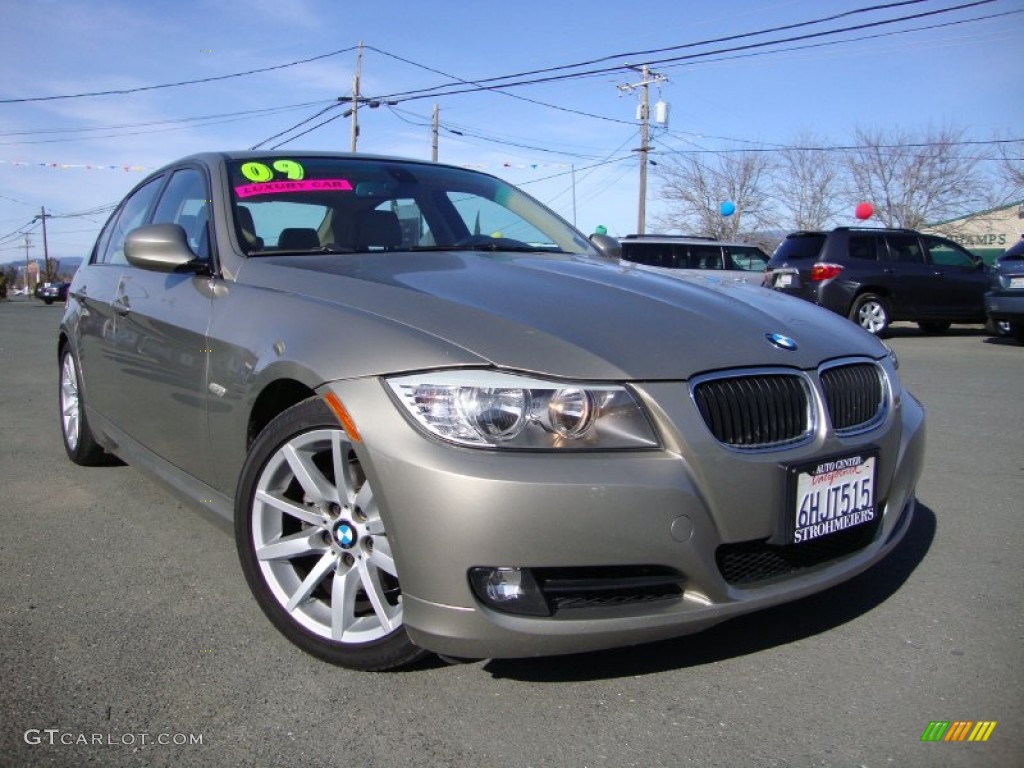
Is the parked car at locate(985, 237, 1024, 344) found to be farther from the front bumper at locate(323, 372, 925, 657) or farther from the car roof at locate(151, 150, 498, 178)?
the front bumper at locate(323, 372, 925, 657)

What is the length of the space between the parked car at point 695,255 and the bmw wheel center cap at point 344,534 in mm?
13192

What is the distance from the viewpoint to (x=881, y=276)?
14.3 metres

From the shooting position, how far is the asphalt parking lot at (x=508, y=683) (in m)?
2.13

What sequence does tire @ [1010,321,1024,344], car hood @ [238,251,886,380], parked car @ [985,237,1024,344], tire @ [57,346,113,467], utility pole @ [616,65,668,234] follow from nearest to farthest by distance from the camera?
car hood @ [238,251,886,380] < tire @ [57,346,113,467] < parked car @ [985,237,1024,344] < tire @ [1010,321,1024,344] < utility pole @ [616,65,668,234]

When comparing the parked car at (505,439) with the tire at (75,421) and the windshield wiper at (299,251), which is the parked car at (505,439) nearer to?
the windshield wiper at (299,251)

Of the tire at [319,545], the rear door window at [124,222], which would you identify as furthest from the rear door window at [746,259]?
→ the tire at [319,545]

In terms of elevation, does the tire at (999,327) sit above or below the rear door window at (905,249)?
below

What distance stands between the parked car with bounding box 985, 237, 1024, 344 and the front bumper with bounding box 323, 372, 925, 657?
11406 mm

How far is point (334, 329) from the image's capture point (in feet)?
8.23

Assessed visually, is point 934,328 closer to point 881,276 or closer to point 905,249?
point 905,249

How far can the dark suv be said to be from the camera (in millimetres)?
14211

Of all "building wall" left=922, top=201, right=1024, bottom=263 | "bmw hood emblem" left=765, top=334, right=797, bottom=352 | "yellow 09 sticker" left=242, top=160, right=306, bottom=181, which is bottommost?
"bmw hood emblem" left=765, top=334, right=797, bottom=352

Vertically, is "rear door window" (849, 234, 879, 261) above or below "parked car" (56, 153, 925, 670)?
above

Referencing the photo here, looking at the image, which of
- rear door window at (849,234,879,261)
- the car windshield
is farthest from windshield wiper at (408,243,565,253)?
rear door window at (849,234,879,261)
